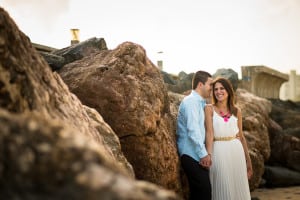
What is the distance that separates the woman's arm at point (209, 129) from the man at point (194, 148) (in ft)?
0.44

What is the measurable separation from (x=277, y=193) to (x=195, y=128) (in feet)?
15.2

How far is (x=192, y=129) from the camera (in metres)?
4.81

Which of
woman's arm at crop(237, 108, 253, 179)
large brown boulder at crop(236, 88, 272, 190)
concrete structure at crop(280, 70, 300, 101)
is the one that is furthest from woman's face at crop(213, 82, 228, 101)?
concrete structure at crop(280, 70, 300, 101)

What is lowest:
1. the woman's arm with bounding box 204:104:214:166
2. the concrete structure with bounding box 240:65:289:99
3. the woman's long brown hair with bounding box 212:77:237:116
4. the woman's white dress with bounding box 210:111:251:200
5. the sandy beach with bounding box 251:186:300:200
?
the sandy beach with bounding box 251:186:300:200

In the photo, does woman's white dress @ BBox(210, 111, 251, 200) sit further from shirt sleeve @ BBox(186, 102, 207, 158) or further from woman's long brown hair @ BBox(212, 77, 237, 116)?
shirt sleeve @ BBox(186, 102, 207, 158)

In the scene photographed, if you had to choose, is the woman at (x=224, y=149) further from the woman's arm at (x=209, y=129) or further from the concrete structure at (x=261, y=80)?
the concrete structure at (x=261, y=80)

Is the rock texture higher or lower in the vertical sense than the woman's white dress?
higher

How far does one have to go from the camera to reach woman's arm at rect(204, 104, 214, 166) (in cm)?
509

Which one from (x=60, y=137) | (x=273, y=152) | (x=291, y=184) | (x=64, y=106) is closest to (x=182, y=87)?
(x=273, y=152)

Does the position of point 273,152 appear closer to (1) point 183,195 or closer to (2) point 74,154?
(1) point 183,195

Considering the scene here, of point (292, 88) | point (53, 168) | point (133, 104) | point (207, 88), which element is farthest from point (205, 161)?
point (292, 88)

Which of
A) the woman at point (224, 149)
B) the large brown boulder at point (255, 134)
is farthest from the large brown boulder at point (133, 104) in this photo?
the large brown boulder at point (255, 134)

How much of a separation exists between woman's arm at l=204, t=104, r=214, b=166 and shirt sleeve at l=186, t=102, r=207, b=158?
0.18m

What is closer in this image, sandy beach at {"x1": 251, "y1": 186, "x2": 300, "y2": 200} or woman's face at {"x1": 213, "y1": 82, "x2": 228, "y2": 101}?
woman's face at {"x1": 213, "y1": 82, "x2": 228, "y2": 101}
